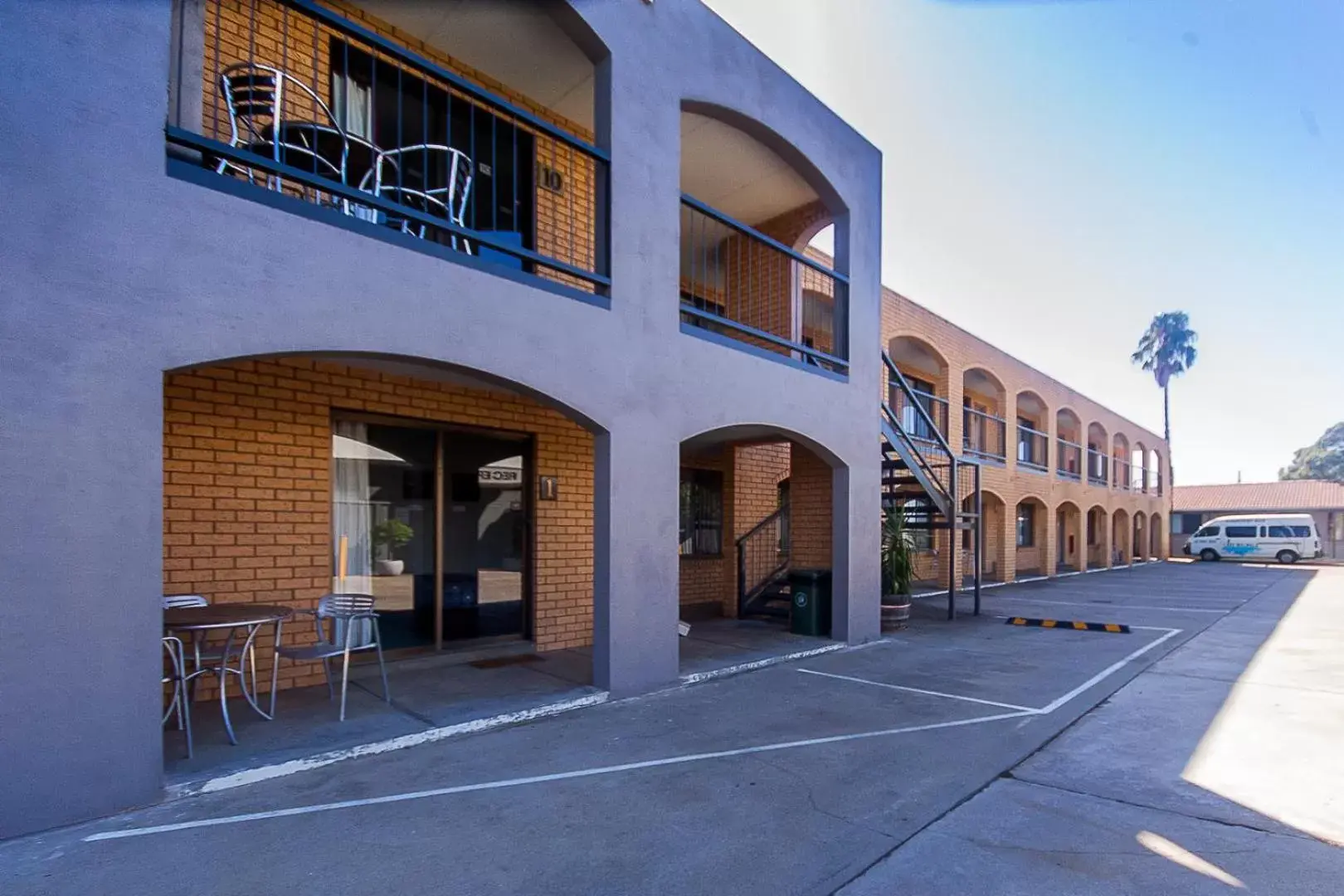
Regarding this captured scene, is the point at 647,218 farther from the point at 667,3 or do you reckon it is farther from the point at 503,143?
the point at 503,143

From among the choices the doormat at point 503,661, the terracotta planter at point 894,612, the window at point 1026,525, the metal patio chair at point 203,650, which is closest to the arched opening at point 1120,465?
the window at point 1026,525

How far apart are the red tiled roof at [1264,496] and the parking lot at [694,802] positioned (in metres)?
43.2

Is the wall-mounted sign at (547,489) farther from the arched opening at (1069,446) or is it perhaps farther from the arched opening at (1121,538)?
the arched opening at (1121,538)

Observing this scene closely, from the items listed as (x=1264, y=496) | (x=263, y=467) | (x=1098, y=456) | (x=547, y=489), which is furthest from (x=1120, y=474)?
(x=263, y=467)

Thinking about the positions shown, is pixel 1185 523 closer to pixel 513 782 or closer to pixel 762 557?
pixel 762 557

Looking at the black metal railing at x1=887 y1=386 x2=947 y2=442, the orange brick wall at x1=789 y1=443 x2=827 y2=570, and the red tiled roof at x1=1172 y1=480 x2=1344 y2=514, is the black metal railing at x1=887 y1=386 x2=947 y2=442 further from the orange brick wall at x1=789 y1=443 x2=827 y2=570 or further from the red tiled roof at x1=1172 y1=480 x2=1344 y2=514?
the red tiled roof at x1=1172 y1=480 x2=1344 y2=514

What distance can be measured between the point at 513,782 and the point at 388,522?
348cm

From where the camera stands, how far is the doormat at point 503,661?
284 inches

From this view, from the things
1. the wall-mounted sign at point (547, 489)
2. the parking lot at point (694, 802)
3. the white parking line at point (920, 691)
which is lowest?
the white parking line at point (920, 691)

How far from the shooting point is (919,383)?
1806cm

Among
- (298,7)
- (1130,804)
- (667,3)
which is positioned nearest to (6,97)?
(298,7)

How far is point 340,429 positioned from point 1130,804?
258 inches

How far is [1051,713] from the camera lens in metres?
6.22

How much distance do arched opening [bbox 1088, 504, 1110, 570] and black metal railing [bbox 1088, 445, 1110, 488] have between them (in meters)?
0.92
